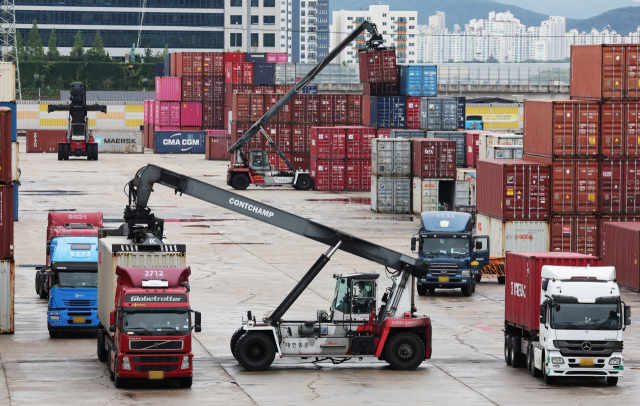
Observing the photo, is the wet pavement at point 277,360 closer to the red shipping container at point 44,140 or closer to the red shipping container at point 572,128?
the red shipping container at point 572,128

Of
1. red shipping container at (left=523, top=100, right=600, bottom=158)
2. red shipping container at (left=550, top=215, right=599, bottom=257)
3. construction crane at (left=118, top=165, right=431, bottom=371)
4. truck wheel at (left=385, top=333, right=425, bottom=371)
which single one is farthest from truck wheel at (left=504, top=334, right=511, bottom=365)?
red shipping container at (left=523, top=100, right=600, bottom=158)

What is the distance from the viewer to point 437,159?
71.2 m

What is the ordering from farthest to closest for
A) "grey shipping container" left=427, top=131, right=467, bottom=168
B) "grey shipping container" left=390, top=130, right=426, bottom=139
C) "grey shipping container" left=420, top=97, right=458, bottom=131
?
1. "grey shipping container" left=420, top=97, right=458, bottom=131
2. "grey shipping container" left=390, top=130, right=426, bottom=139
3. "grey shipping container" left=427, top=131, right=467, bottom=168

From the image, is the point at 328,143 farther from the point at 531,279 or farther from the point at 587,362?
the point at 587,362

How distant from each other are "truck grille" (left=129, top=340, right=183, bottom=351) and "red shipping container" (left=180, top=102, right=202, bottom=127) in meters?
115

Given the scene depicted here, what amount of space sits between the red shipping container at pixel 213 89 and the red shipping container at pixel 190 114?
2.20 m

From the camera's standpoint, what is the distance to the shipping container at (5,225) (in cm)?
3419

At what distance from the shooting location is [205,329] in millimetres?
35375

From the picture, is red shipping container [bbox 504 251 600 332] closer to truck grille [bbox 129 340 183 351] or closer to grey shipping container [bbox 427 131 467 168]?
truck grille [bbox 129 340 183 351]

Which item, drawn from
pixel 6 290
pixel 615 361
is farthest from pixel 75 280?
pixel 615 361

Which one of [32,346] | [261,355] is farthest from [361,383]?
[32,346]

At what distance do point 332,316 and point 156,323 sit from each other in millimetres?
5855

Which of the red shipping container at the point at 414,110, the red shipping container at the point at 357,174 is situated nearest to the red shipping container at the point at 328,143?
the red shipping container at the point at 357,174

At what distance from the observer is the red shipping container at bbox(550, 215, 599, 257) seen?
49.6 m
